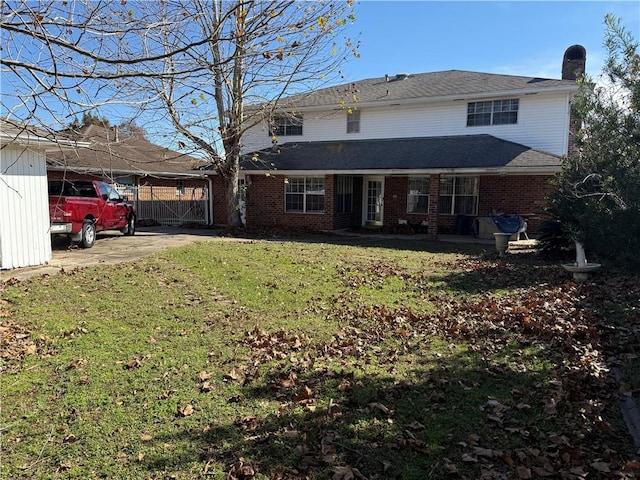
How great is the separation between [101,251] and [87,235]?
0.96m

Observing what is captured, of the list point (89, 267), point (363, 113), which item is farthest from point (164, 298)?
point (363, 113)

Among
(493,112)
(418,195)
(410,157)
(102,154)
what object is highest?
(493,112)

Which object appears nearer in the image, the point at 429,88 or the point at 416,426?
the point at 416,426

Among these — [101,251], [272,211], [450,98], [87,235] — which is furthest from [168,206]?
[450,98]

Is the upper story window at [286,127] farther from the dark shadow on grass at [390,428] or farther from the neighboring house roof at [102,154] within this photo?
the dark shadow on grass at [390,428]

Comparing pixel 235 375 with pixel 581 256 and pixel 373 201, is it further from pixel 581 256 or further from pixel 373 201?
pixel 373 201

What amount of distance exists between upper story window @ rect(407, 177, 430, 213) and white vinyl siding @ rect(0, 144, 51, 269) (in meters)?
14.6

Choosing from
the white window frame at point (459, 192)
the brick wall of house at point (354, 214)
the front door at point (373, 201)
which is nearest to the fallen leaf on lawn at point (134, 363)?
the brick wall of house at point (354, 214)

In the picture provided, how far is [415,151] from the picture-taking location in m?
19.1

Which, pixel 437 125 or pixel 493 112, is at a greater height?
pixel 493 112

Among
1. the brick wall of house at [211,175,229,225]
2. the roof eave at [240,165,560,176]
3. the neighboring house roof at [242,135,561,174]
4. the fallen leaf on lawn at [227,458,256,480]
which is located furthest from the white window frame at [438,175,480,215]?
the fallen leaf on lawn at [227,458,256,480]

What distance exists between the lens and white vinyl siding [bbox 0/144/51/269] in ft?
31.3

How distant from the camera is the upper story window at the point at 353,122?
71.5ft

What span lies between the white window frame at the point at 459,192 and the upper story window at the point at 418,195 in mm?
664
